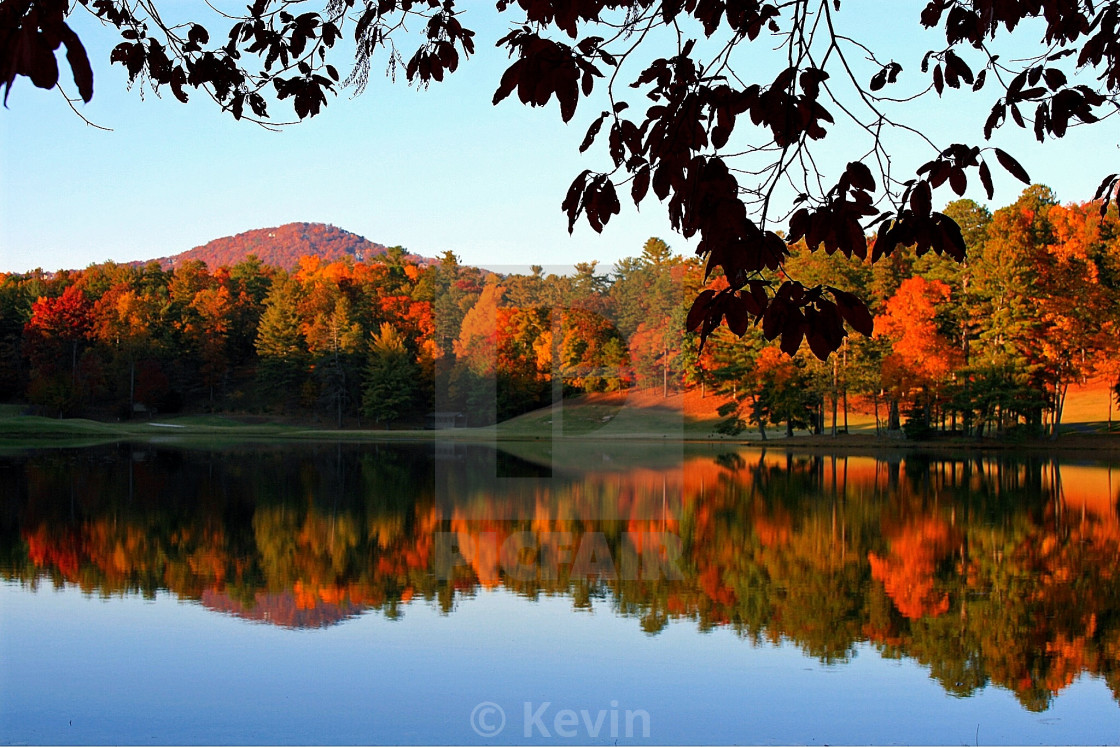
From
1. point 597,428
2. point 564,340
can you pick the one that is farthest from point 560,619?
point 597,428

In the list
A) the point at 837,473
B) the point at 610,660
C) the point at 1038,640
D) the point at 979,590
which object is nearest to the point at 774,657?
the point at 610,660

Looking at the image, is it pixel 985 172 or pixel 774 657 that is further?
pixel 774 657

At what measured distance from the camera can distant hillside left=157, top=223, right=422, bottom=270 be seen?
14100 centimetres

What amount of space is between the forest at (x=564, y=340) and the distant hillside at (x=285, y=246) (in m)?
67.5

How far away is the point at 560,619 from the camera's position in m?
9.59

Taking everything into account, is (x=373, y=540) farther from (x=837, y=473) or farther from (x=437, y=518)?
(x=837, y=473)

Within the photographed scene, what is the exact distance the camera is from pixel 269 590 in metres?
10.7

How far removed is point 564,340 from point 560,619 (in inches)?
1258

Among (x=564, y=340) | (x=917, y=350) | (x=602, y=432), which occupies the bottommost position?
(x=602, y=432)

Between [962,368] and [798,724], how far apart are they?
32.1 m

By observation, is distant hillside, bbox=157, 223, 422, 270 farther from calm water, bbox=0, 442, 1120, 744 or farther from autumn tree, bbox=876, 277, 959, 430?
calm water, bbox=0, 442, 1120, 744

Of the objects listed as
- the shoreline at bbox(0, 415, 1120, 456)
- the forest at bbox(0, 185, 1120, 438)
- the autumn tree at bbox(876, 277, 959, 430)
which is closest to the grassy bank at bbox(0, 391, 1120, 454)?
the shoreline at bbox(0, 415, 1120, 456)

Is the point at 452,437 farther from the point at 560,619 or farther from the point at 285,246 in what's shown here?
the point at 285,246

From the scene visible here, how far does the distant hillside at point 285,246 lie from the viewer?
141000 mm
